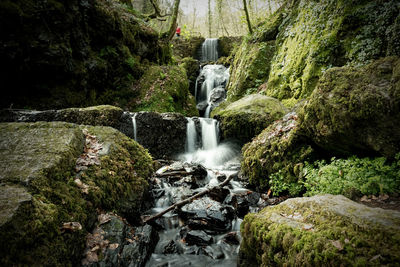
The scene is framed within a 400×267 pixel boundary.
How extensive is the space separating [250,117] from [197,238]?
18.3ft

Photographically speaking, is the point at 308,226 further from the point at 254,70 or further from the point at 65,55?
the point at 254,70

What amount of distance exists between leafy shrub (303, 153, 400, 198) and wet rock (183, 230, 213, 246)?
7.02 feet

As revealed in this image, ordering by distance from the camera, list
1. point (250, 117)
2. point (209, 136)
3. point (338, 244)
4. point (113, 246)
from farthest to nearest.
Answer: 1. point (209, 136)
2. point (250, 117)
3. point (113, 246)
4. point (338, 244)

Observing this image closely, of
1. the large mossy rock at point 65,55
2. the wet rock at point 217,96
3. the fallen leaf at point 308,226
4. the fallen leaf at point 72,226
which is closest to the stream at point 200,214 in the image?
the fallen leaf at point 72,226

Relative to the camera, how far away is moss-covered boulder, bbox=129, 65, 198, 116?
11.6 meters

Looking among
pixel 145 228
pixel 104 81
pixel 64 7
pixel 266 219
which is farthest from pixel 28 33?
pixel 266 219

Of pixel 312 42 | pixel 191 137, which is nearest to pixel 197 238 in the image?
pixel 191 137

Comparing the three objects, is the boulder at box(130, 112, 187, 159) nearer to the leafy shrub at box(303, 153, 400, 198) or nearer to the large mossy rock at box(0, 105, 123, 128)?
the large mossy rock at box(0, 105, 123, 128)

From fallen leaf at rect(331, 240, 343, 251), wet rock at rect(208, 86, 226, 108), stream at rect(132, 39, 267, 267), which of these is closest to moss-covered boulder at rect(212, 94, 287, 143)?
stream at rect(132, 39, 267, 267)

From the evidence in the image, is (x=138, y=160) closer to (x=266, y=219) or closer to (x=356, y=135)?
(x=266, y=219)

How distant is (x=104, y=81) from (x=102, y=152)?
334 inches

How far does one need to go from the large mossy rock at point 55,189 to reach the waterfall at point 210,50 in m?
23.0

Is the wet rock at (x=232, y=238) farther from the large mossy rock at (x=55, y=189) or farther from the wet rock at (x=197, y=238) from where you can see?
the large mossy rock at (x=55, y=189)

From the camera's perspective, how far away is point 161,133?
8781 mm
